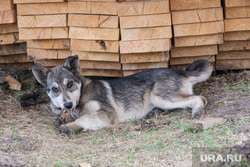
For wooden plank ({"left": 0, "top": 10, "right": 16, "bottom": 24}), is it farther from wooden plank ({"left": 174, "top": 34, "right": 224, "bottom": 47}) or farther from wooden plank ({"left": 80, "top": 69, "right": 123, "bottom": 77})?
wooden plank ({"left": 174, "top": 34, "right": 224, "bottom": 47})

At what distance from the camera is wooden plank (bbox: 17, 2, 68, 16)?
6.31 meters

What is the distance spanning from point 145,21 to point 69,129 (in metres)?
2.50

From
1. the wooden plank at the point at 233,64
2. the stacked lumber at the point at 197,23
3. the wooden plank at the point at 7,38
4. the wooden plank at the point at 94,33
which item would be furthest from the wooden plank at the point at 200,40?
the wooden plank at the point at 7,38

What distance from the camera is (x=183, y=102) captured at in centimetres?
600

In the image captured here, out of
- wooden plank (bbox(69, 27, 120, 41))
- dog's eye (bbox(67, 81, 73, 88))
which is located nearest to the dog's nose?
dog's eye (bbox(67, 81, 73, 88))

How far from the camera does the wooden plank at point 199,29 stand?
6273 mm

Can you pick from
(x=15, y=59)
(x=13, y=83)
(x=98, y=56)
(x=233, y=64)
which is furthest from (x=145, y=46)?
(x=15, y=59)

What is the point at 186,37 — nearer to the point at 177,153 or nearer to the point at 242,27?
the point at 242,27

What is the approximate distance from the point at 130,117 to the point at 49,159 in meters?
2.27

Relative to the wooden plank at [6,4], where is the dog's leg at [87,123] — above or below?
below

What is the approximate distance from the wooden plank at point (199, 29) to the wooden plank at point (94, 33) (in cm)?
122

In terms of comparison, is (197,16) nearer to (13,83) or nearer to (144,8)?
(144,8)

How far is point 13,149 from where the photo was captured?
15.0 feet

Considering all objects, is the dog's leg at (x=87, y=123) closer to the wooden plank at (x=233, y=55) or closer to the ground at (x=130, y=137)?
the ground at (x=130, y=137)
